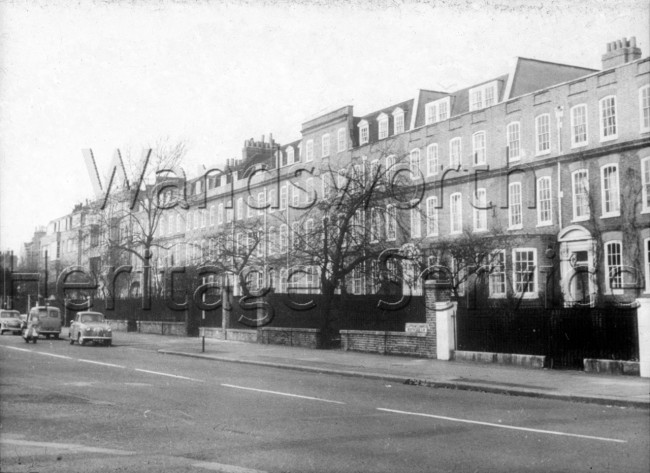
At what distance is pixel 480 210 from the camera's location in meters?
38.7

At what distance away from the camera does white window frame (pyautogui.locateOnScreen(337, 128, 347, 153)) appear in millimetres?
49625

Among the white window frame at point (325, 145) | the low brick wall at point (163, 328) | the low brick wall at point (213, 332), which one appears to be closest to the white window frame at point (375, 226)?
the low brick wall at point (213, 332)

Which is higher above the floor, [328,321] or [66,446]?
[328,321]

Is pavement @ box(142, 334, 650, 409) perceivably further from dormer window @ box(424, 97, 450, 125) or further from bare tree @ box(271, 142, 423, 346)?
dormer window @ box(424, 97, 450, 125)

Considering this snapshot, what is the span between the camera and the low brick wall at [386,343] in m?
23.4

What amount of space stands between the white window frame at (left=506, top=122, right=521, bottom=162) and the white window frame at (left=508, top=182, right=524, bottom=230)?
1.43m

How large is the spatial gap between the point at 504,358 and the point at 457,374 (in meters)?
2.78

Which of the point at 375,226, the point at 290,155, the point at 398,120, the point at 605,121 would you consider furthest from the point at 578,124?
the point at 290,155

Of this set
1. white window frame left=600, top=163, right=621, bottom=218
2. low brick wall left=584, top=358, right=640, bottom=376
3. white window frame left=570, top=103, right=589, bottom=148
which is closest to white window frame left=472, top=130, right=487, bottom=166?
white window frame left=570, top=103, right=589, bottom=148

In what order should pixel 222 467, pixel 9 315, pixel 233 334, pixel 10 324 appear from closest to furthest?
pixel 222 467 < pixel 233 334 < pixel 10 324 < pixel 9 315

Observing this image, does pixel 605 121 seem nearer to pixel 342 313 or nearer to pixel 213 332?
pixel 342 313

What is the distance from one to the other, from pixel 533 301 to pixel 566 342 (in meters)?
15.1

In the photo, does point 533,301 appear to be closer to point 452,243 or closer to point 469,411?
point 452,243

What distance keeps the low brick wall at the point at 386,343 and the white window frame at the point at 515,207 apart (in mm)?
13844
